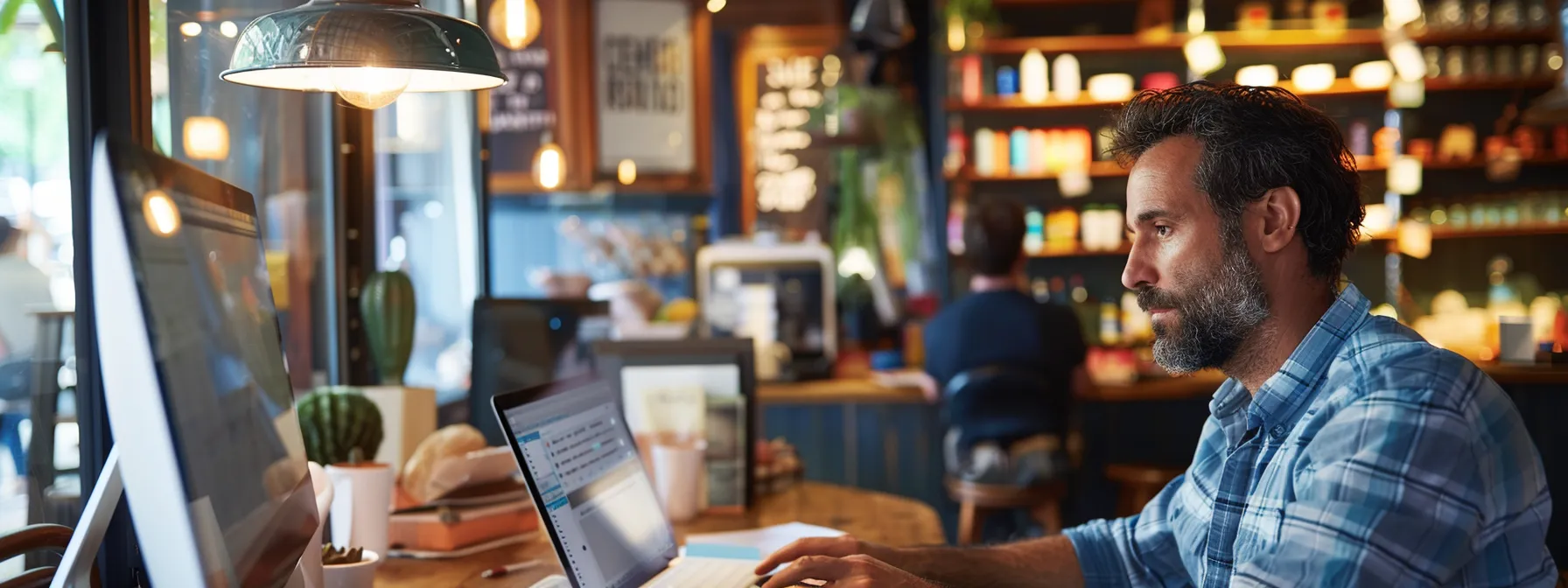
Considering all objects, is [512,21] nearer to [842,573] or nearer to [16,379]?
[16,379]

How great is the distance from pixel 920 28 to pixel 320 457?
5.74 meters

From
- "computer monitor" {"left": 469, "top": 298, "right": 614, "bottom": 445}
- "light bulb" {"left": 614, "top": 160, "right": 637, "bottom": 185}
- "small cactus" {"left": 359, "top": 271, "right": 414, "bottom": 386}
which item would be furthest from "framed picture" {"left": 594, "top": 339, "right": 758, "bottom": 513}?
"light bulb" {"left": 614, "top": 160, "right": 637, "bottom": 185}

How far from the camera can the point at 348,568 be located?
4.79ft

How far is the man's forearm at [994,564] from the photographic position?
1688 millimetres

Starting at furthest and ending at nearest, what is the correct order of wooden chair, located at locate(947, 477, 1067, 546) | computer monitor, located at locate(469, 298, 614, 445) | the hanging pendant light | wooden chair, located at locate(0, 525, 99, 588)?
wooden chair, located at locate(947, 477, 1067, 546) → computer monitor, located at locate(469, 298, 614, 445) → the hanging pendant light → wooden chair, located at locate(0, 525, 99, 588)

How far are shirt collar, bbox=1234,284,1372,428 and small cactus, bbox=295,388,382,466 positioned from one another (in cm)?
128

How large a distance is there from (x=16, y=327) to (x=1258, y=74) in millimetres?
5443

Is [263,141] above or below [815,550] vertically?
above


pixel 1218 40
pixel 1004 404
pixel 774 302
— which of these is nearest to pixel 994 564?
pixel 1004 404

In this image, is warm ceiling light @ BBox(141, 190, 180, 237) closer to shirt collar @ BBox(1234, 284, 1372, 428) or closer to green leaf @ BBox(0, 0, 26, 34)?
green leaf @ BBox(0, 0, 26, 34)

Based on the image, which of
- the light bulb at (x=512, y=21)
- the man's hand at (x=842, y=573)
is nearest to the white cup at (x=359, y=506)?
the man's hand at (x=842, y=573)

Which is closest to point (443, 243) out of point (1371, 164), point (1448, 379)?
point (1448, 379)

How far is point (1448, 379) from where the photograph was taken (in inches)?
44.5

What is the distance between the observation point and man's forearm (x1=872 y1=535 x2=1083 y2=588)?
1688 mm
